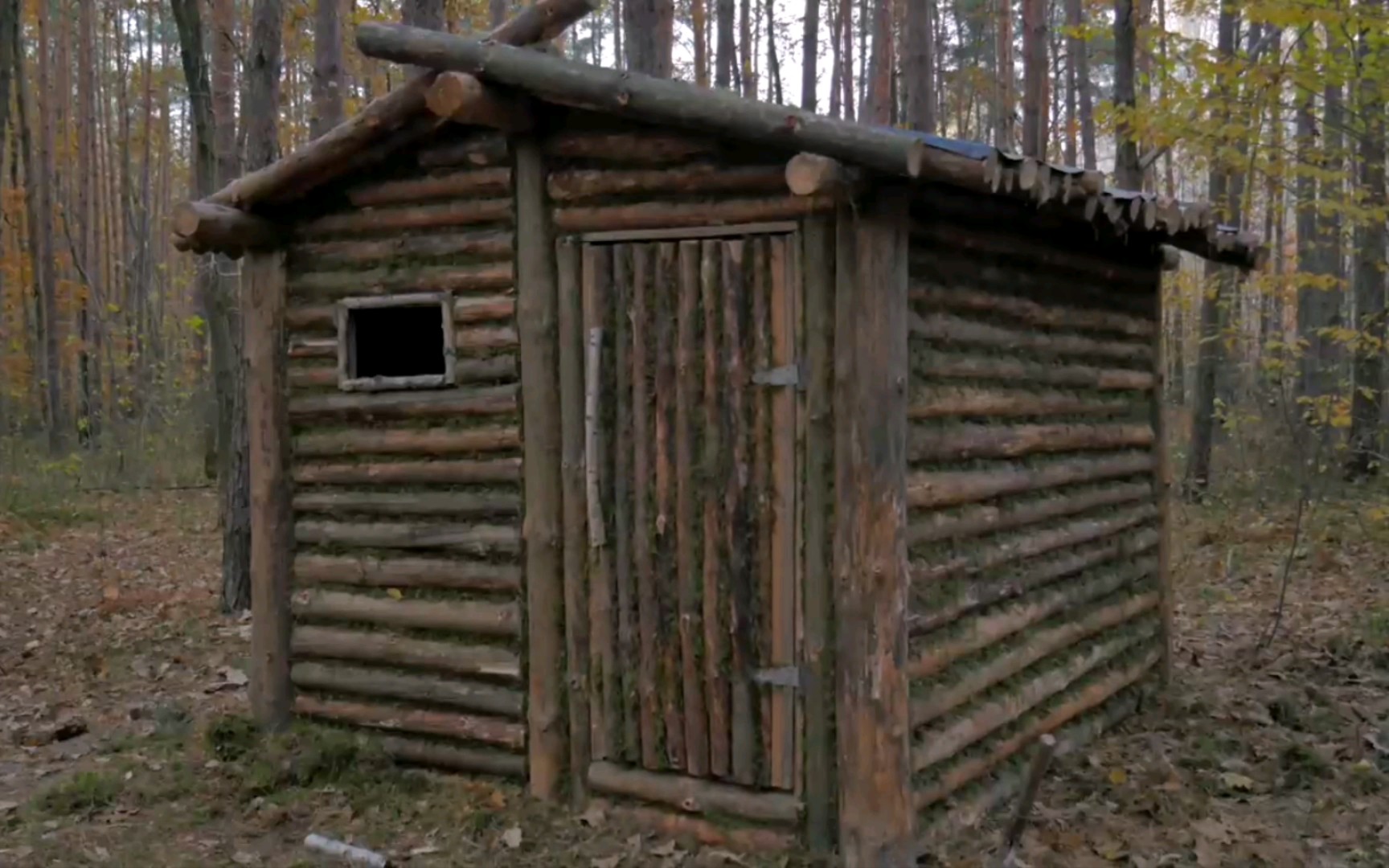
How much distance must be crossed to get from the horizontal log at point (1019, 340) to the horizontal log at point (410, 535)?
2211 millimetres

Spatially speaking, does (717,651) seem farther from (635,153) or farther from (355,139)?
(355,139)

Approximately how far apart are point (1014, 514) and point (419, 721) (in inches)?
127

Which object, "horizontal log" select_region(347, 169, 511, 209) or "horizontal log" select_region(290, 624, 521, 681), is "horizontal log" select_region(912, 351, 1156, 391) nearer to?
"horizontal log" select_region(347, 169, 511, 209)

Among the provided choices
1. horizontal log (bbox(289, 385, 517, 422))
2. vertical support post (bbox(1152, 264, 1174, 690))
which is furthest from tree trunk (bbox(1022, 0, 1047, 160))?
horizontal log (bbox(289, 385, 517, 422))

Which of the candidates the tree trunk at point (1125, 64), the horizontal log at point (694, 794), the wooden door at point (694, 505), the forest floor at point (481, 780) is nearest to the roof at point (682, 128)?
the wooden door at point (694, 505)

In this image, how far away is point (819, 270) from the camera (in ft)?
17.0

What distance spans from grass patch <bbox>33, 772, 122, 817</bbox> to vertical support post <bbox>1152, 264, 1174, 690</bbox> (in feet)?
20.8

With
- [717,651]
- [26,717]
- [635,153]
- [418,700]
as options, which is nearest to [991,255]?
[635,153]

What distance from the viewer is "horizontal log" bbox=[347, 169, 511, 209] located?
6.07 m

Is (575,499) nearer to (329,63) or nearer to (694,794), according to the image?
(694,794)

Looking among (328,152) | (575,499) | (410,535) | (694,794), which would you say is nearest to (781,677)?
(694,794)

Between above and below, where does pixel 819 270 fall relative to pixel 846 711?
above

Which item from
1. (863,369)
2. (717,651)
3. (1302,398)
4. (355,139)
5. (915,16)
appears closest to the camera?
(863,369)

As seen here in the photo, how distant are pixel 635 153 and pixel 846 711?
8.70 feet
